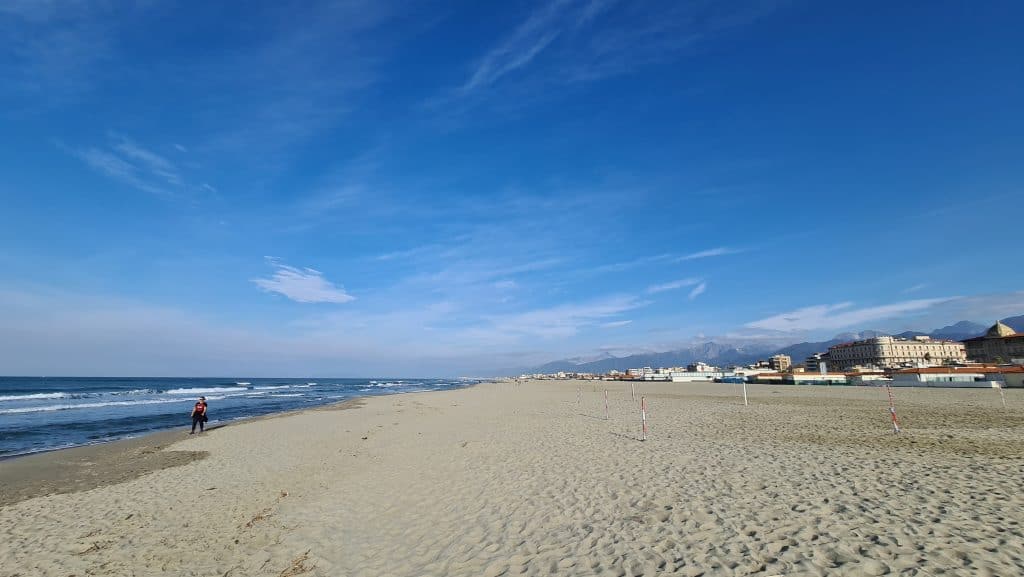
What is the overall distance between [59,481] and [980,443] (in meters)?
26.1

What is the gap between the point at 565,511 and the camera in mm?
8000

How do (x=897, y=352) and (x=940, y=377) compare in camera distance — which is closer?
(x=940, y=377)

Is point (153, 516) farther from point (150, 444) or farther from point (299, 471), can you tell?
point (150, 444)

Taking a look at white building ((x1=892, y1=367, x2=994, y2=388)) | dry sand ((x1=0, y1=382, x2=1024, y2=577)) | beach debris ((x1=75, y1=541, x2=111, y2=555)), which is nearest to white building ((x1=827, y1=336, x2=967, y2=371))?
white building ((x1=892, y1=367, x2=994, y2=388))

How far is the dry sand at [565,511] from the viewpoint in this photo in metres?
5.98

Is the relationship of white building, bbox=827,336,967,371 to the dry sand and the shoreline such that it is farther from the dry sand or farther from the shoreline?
the shoreline

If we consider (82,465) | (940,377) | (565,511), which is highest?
(565,511)

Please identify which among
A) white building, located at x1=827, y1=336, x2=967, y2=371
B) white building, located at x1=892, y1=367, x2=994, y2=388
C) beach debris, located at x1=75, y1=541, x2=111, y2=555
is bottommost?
white building, located at x1=892, y1=367, x2=994, y2=388

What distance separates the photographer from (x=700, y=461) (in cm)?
1125

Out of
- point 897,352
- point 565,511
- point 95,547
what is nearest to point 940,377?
point 565,511

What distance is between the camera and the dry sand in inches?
235

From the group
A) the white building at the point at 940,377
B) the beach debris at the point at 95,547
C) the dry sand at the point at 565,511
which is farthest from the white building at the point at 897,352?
the beach debris at the point at 95,547

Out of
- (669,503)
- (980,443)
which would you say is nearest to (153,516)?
(669,503)

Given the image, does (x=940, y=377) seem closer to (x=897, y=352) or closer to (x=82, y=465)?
(x=82, y=465)
